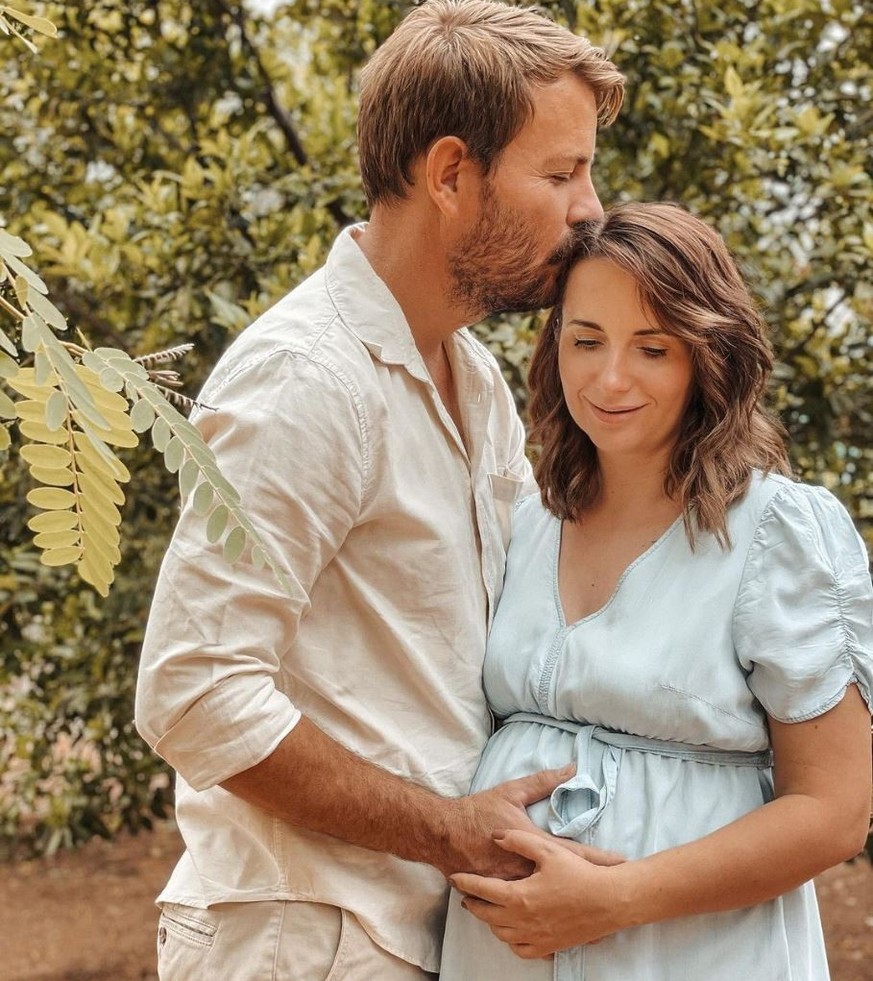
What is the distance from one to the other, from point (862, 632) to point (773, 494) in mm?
254

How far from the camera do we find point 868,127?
4.01 meters

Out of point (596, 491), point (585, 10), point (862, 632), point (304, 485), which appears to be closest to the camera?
point (304, 485)

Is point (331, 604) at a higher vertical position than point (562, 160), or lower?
lower

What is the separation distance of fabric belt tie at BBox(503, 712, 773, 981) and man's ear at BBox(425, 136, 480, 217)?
896 mm

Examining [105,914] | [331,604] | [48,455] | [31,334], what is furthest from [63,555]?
[105,914]

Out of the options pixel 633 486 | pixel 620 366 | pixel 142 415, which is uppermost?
pixel 142 415

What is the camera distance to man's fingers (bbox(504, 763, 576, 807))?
2209 mm

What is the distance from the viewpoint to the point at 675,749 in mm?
2205

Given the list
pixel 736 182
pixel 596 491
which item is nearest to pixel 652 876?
pixel 596 491

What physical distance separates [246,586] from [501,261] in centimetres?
72

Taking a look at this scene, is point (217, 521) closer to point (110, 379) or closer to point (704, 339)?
point (110, 379)

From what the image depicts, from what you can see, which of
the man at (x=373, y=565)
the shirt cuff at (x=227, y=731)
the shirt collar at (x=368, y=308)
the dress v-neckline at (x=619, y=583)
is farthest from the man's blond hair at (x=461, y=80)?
the shirt cuff at (x=227, y=731)

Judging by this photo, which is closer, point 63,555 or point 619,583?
point 63,555

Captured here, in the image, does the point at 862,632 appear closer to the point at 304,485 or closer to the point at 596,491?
the point at 596,491
